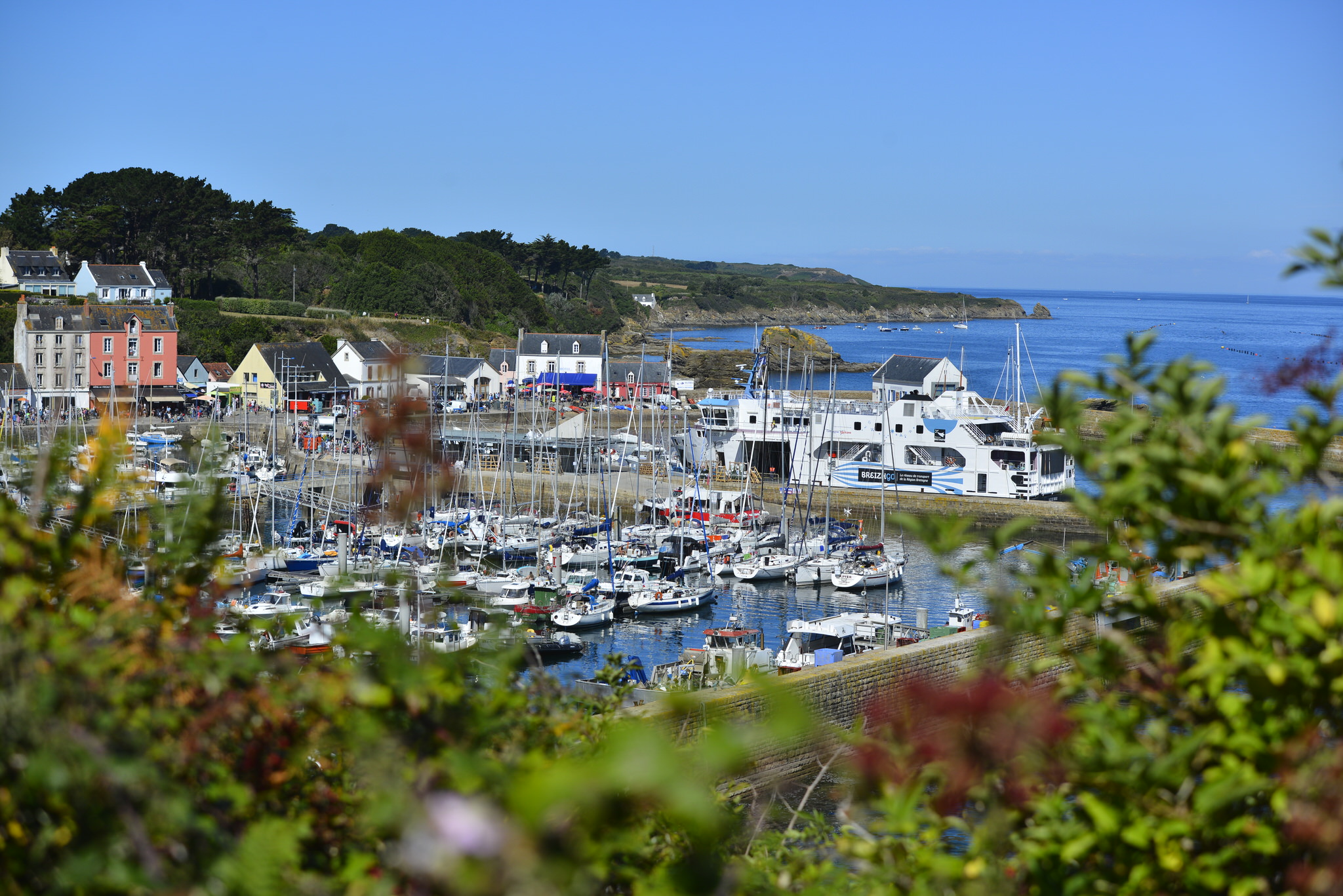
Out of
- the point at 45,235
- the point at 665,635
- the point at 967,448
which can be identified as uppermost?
the point at 45,235

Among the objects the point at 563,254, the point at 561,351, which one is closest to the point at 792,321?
the point at 563,254

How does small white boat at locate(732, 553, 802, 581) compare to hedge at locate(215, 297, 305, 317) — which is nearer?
small white boat at locate(732, 553, 802, 581)

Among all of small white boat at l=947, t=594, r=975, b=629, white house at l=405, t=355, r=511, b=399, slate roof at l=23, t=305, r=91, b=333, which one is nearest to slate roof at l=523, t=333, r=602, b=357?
white house at l=405, t=355, r=511, b=399

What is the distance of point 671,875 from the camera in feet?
8.26

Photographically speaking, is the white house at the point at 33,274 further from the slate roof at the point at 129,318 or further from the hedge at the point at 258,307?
the slate roof at the point at 129,318

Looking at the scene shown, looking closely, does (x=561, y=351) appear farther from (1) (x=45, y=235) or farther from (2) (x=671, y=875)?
(2) (x=671, y=875)

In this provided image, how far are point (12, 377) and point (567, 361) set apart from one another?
3009 cm

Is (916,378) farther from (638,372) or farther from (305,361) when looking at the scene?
(305,361)

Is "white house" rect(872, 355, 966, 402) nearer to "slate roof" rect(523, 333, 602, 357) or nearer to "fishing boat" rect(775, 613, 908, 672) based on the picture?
"slate roof" rect(523, 333, 602, 357)

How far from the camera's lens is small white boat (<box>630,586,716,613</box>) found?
28828 mm

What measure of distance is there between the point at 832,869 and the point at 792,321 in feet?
589

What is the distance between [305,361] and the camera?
61.5 metres

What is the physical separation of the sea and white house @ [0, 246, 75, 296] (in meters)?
48.6

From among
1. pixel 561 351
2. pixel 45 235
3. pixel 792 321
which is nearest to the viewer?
pixel 561 351
